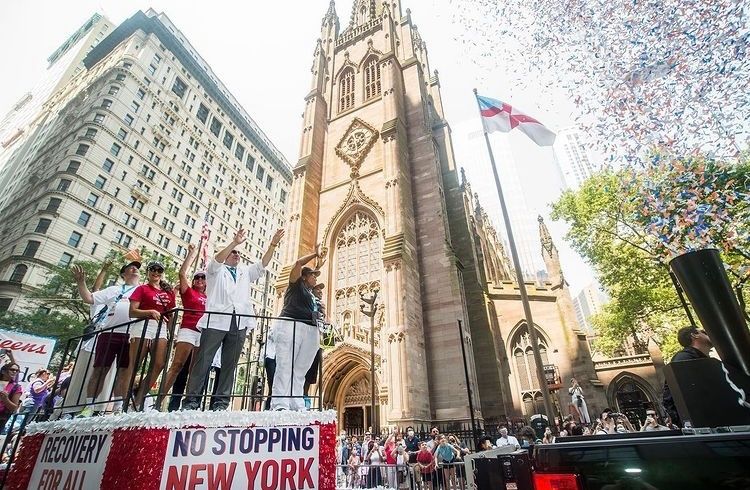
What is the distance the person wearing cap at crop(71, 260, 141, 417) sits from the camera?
13.1 feet

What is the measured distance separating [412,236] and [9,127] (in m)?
97.1

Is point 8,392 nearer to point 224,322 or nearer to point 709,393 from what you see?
point 224,322

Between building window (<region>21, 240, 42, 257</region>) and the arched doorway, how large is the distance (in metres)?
28.5

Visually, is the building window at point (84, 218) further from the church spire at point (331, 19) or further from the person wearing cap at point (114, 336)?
the person wearing cap at point (114, 336)

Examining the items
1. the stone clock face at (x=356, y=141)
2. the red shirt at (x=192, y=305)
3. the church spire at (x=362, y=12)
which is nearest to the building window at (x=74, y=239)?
the stone clock face at (x=356, y=141)

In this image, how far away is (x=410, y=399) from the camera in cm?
1334

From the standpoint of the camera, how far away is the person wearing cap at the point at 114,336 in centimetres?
398

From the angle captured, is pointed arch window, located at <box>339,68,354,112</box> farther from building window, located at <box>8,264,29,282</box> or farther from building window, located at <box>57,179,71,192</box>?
building window, located at <box>8,264,29,282</box>

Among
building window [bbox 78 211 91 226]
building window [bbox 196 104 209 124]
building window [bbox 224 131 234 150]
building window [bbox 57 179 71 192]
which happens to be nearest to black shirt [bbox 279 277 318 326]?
building window [bbox 78 211 91 226]

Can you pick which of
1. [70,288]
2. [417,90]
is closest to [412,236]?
[417,90]

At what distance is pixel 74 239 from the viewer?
101 ft

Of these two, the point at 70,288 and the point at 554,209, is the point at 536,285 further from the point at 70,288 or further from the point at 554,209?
the point at 70,288

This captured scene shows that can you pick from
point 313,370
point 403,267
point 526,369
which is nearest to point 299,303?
point 313,370

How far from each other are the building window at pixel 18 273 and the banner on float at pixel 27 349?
21621 mm
